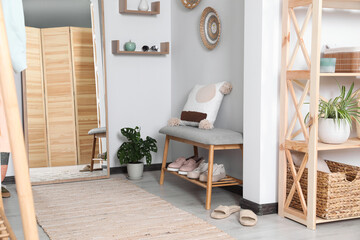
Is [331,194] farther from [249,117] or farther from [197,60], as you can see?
[197,60]

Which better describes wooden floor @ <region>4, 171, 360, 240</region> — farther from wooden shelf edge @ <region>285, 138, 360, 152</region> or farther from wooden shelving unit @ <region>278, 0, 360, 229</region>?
wooden shelf edge @ <region>285, 138, 360, 152</region>

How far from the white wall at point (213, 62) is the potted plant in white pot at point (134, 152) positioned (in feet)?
1.37

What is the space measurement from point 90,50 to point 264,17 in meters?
1.94

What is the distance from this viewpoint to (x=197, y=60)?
13.7 feet

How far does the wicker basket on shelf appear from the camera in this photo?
2666 mm

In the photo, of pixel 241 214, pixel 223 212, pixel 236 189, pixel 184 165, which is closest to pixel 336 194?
pixel 241 214

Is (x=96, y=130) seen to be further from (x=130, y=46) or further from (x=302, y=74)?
(x=302, y=74)

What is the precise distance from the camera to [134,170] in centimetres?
423

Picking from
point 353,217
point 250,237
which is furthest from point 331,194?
point 250,237

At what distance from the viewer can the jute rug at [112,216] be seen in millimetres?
2551

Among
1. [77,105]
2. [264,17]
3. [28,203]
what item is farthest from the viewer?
[77,105]

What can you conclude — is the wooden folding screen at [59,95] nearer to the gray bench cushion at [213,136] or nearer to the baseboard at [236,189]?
the gray bench cushion at [213,136]

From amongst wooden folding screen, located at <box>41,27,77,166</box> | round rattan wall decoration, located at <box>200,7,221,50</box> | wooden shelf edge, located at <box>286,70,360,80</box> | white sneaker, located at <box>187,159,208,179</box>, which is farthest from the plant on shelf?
wooden folding screen, located at <box>41,27,77,166</box>

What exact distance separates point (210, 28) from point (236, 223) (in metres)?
1.86
